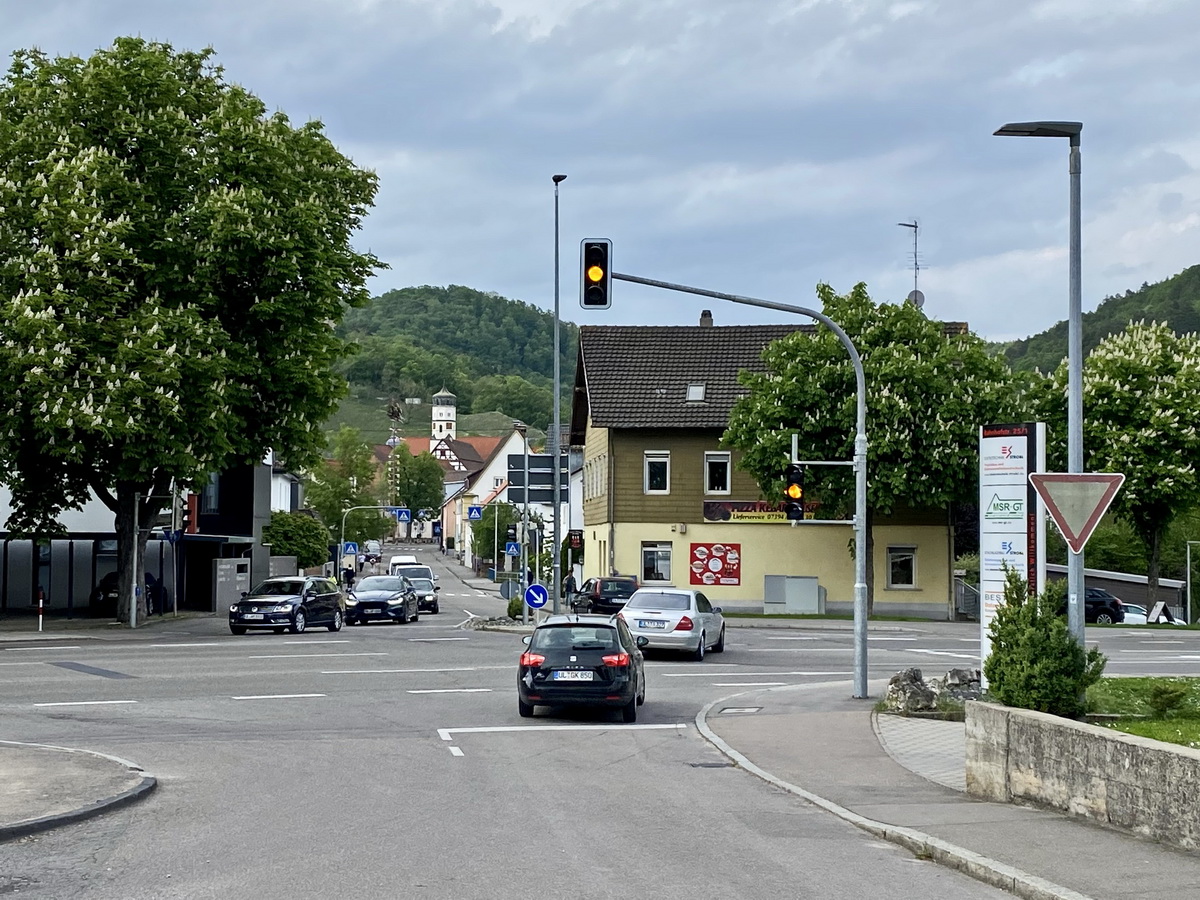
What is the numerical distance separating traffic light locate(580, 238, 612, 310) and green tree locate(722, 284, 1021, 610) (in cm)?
2988

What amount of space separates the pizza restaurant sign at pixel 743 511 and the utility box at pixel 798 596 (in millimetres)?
2420

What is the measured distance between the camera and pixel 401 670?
2728 cm

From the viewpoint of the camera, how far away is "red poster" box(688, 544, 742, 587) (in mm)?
55469

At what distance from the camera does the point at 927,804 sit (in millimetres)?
12422

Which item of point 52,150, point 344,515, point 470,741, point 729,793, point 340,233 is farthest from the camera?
point 344,515

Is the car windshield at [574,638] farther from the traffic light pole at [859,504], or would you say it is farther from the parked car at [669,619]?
the parked car at [669,619]

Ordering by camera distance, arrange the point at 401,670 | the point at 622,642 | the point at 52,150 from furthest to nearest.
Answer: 1. the point at 52,150
2. the point at 401,670
3. the point at 622,642

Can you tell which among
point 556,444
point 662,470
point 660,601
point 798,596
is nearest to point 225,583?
point 556,444

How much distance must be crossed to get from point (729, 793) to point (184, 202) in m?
26.9

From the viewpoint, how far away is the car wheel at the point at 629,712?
19703 millimetres

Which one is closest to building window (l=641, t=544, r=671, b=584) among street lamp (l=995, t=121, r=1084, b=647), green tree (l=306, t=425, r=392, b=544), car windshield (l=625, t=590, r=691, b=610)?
car windshield (l=625, t=590, r=691, b=610)

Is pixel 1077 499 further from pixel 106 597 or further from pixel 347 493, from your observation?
pixel 347 493

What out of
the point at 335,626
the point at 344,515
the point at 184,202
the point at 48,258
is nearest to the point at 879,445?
the point at 335,626

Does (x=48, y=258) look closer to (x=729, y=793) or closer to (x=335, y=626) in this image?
(x=335, y=626)
